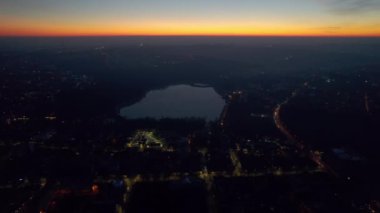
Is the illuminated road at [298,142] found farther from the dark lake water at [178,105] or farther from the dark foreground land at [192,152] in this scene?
the dark lake water at [178,105]

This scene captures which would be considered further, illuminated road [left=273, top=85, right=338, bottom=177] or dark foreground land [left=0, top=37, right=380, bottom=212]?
illuminated road [left=273, top=85, right=338, bottom=177]

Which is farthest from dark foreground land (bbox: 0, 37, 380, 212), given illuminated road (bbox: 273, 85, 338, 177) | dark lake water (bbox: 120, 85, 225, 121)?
dark lake water (bbox: 120, 85, 225, 121)

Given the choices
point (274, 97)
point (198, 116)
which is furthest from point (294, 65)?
point (198, 116)

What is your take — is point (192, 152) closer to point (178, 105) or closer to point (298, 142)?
point (298, 142)

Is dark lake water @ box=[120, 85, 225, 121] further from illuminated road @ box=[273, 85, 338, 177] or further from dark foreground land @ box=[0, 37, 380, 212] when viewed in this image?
illuminated road @ box=[273, 85, 338, 177]

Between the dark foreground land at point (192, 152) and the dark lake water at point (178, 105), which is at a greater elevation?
the dark foreground land at point (192, 152)

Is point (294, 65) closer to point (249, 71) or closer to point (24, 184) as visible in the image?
point (249, 71)

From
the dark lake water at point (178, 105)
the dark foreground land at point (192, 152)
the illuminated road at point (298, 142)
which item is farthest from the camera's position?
the dark lake water at point (178, 105)

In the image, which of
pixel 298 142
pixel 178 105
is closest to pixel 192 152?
pixel 298 142

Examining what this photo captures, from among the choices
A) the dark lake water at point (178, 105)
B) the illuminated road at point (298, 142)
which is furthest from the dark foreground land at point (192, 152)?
the dark lake water at point (178, 105)
